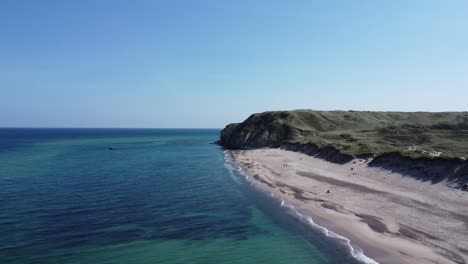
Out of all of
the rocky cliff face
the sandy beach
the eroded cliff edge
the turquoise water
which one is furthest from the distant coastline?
the rocky cliff face

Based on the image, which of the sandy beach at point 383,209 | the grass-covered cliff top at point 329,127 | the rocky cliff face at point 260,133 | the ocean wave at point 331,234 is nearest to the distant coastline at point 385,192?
the sandy beach at point 383,209

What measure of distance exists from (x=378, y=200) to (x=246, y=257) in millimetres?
20882

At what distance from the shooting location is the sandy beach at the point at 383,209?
25250 mm

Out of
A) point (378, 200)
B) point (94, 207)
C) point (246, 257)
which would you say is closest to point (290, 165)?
point (378, 200)

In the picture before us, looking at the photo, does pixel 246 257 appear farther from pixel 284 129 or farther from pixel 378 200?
pixel 284 129

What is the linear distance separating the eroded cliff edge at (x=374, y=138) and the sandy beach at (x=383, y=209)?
2.79 metres

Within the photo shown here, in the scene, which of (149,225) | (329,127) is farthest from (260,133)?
(149,225)

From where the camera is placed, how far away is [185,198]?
4309 cm

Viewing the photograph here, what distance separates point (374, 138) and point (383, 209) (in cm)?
5259

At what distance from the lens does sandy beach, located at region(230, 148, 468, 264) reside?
25.2 meters

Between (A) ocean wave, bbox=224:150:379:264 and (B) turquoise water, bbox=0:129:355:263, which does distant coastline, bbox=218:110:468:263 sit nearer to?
(A) ocean wave, bbox=224:150:379:264

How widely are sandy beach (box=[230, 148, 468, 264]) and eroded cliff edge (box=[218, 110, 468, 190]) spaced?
9.14ft

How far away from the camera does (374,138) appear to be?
279 feet

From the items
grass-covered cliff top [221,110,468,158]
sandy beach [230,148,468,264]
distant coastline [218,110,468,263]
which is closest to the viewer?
sandy beach [230,148,468,264]
